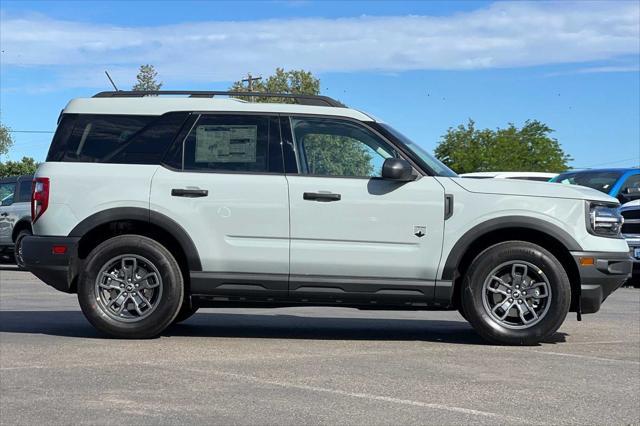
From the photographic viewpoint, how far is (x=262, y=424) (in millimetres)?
5711

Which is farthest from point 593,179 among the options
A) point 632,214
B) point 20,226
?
point 20,226

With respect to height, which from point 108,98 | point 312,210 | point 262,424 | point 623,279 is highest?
point 108,98

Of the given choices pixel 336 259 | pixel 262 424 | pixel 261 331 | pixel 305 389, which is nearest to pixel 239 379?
pixel 305 389

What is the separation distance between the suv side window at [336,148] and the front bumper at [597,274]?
70.0 inches

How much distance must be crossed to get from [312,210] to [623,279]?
258 centimetres

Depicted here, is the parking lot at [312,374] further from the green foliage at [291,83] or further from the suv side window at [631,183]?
the green foliage at [291,83]

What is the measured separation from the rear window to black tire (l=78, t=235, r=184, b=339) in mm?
710

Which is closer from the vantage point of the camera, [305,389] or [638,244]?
[305,389]

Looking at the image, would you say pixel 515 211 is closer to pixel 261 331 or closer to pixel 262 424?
pixel 261 331

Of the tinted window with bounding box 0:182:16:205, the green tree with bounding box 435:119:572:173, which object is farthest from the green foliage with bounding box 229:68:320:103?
the tinted window with bounding box 0:182:16:205

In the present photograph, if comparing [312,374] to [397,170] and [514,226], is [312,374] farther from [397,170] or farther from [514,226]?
[514,226]

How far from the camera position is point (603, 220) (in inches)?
337

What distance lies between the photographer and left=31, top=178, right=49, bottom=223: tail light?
872 cm

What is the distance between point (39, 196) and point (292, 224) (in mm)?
2154
